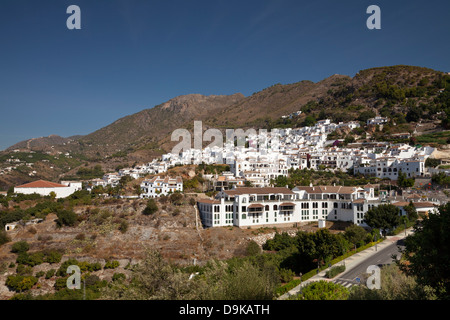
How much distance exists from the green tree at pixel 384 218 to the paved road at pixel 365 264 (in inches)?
175

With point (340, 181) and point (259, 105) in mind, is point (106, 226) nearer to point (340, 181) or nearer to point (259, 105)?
point (340, 181)

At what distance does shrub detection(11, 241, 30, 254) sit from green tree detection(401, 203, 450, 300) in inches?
1502

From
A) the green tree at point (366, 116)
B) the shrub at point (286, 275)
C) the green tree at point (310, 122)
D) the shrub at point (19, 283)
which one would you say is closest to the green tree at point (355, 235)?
the shrub at point (286, 275)

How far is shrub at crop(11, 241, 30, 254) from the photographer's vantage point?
36.4 m

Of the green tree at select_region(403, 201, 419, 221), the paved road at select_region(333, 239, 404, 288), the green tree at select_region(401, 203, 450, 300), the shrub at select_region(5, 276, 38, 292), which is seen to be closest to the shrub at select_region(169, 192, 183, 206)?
the shrub at select_region(5, 276, 38, 292)

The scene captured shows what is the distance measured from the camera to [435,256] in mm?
12320

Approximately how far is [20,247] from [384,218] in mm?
39450

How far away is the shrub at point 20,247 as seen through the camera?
3641cm

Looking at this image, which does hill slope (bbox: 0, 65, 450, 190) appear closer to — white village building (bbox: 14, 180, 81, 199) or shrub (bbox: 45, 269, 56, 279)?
white village building (bbox: 14, 180, 81, 199)

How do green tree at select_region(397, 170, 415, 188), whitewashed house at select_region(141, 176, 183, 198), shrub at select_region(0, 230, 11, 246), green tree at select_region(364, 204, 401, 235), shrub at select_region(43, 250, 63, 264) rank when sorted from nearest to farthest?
green tree at select_region(364, 204, 401, 235) < shrub at select_region(43, 250, 63, 264) < shrub at select_region(0, 230, 11, 246) < green tree at select_region(397, 170, 415, 188) < whitewashed house at select_region(141, 176, 183, 198)

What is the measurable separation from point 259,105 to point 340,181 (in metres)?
114

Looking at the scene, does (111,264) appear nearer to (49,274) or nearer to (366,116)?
(49,274)

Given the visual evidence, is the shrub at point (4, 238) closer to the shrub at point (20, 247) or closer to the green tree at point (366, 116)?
the shrub at point (20, 247)
